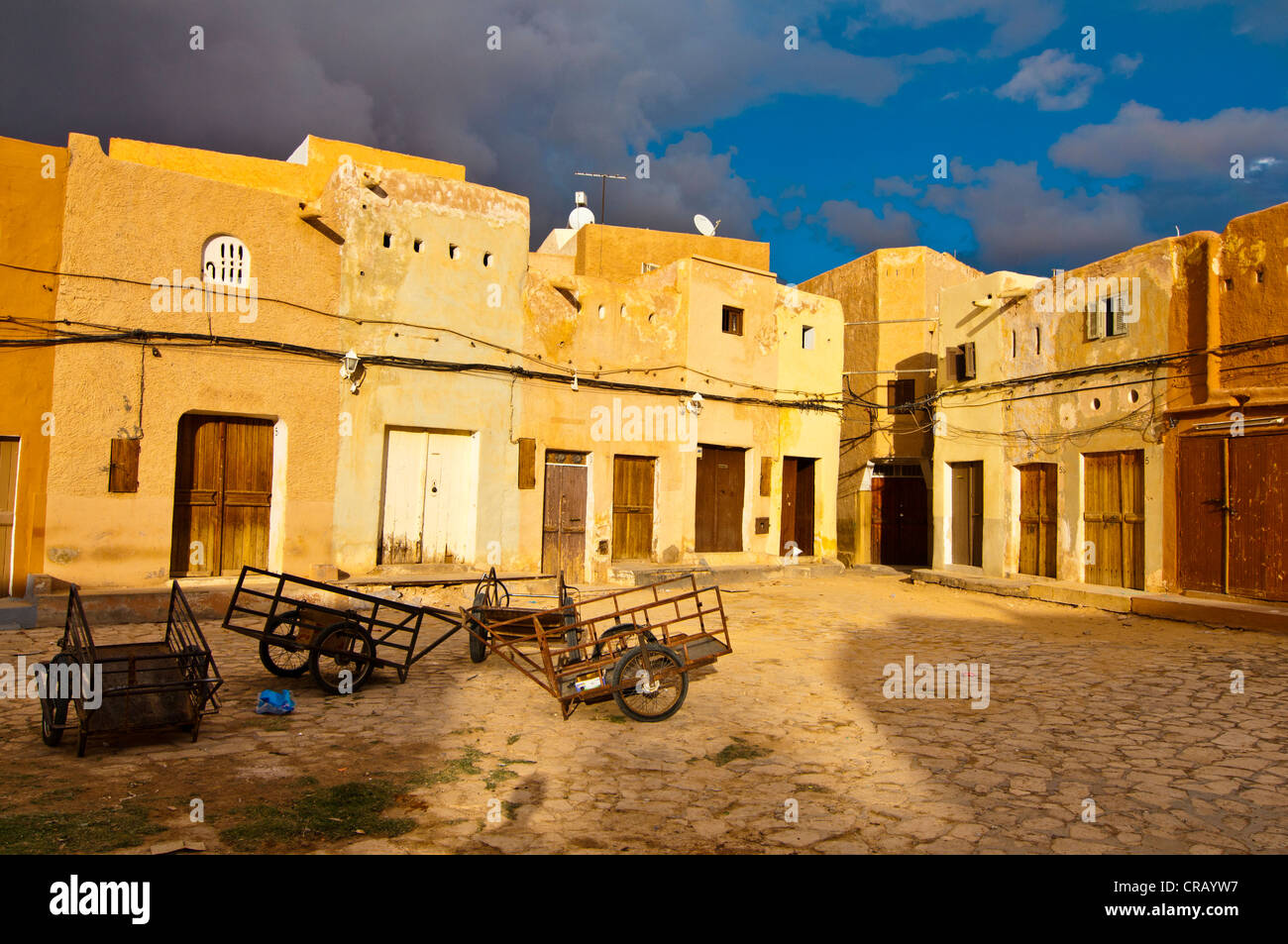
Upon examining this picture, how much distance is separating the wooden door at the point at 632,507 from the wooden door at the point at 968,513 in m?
7.26

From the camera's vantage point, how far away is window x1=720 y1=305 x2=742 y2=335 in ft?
58.0

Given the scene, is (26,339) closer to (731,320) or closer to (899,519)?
(731,320)

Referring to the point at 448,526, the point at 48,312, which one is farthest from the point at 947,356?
the point at 48,312

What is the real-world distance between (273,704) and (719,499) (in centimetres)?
1204

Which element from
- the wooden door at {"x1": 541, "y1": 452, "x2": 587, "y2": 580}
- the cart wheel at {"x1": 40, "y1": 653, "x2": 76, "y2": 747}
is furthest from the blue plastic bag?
the wooden door at {"x1": 541, "y1": 452, "x2": 587, "y2": 580}

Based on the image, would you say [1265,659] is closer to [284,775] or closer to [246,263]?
[284,775]

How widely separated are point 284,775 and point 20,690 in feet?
11.6

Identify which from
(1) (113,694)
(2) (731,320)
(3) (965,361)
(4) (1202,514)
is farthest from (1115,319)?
(1) (113,694)

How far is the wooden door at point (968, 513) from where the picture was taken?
59.3 ft

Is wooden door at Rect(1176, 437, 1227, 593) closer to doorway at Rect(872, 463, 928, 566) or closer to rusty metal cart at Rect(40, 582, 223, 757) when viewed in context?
doorway at Rect(872, 463, 928, 566)

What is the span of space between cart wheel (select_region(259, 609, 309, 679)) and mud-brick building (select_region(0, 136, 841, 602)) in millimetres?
3916

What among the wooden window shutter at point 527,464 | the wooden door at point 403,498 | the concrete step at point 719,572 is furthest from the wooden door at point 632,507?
the wooden door at point 403,498

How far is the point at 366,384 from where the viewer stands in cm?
1298

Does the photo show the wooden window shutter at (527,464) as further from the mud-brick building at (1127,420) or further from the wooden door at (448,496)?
the mud-brick building at (1127,420)
